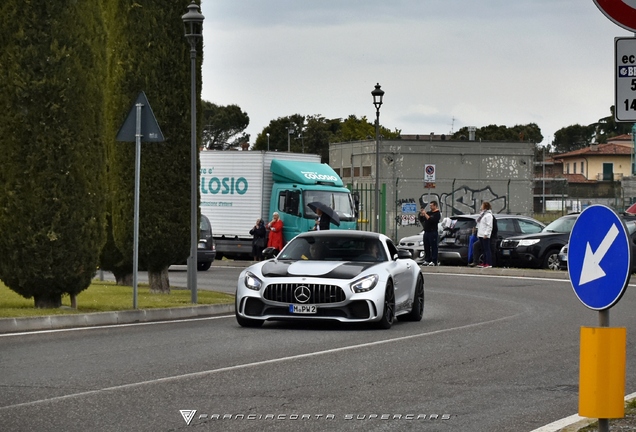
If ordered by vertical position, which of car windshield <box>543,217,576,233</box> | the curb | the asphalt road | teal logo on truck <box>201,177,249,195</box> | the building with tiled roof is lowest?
the asphalt road

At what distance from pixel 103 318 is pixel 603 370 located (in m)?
11.4

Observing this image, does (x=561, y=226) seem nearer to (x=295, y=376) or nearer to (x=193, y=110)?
(x=193, y=110)

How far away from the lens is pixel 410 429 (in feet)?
28.9

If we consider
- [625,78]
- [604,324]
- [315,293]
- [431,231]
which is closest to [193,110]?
[315,293]

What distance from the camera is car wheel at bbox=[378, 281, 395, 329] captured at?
17328 mm

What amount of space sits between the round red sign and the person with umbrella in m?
30.6

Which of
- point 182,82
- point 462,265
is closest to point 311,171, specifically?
point 462,265

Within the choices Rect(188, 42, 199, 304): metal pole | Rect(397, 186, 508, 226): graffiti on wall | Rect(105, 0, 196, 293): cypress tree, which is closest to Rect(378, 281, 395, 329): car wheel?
Rect(188, 42, 199, 304): metal pole

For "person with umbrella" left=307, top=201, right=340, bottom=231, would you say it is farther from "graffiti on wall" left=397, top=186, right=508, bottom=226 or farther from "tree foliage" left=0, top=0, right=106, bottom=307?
"tree foliage" left=0, top=0, right=106, bottom=307

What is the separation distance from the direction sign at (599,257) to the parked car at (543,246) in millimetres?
27415

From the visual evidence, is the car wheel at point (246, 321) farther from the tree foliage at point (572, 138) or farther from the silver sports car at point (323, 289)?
the tree foliage at point (572, 138)

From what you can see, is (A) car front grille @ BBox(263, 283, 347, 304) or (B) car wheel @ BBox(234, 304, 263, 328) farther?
(B) car wheel @ BBox(234, 304, 263, 328)

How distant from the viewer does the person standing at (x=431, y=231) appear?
114 ft

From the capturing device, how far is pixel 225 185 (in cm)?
4588
